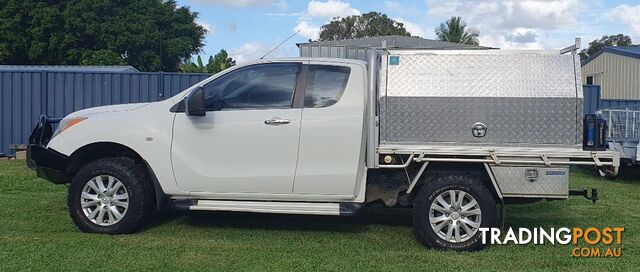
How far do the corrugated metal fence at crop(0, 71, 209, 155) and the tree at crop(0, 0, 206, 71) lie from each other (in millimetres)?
21328

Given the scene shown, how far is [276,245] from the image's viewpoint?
625 centimetres

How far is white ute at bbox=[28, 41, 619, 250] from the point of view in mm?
5887

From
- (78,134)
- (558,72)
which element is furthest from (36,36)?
(558,72)

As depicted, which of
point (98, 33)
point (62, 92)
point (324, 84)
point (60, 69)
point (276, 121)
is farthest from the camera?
point (98, 33)

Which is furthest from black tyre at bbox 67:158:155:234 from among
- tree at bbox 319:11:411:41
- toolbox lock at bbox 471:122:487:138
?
tree at bbox 319:11:411:41

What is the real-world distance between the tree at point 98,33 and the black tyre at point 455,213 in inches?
1244

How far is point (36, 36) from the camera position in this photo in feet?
122

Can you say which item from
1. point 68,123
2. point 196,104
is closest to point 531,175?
point 196,104

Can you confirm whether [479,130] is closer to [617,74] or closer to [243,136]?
[243,136]

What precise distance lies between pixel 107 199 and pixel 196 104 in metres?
1.36

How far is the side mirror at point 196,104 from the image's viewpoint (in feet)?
20.4

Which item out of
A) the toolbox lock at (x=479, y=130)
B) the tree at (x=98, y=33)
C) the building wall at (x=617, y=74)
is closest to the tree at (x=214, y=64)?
the tree at (x=98, y=33)

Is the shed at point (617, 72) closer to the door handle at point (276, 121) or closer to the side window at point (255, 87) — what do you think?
the side window at point (255, 87)

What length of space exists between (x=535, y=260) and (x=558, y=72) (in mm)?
1693
